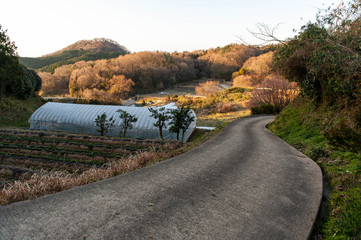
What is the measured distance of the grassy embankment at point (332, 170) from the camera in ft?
14.0

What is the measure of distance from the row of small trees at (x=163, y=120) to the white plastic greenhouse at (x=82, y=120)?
0.82 m

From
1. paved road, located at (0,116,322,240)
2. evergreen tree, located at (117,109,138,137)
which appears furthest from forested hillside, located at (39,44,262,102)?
paved road, located at (0,116,322,240)

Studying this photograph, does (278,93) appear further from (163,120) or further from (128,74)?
(128,74)

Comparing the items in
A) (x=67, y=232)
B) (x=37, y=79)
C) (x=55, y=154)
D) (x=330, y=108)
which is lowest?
(x=55, y=154)

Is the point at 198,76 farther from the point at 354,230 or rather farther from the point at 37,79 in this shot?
the point at 354,230

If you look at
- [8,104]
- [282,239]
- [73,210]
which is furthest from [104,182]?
[8,104]

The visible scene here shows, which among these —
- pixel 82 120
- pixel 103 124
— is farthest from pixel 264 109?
pixel 82 120

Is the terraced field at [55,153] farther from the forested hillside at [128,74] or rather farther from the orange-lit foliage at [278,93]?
the orange-lit foliage at [278,93]

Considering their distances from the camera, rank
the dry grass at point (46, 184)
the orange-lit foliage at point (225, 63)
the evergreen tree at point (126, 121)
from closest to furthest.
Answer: the dry grass at point (46, 184) < the evergreen tree at point (126, 121) < the orange-lit foliage at point (225, 63)

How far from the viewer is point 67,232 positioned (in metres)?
3.78

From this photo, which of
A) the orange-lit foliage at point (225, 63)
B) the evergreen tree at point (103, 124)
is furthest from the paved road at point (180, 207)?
the orange-lit foliage at point (225, 63)

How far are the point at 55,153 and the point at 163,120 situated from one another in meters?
9.04

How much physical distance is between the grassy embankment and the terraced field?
6683mm

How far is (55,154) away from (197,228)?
12.9 m
